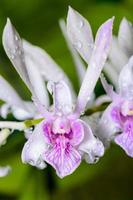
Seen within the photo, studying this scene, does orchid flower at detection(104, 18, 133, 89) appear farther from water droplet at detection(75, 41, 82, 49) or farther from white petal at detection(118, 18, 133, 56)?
water droplet at detection(75, 41, 82, 49)

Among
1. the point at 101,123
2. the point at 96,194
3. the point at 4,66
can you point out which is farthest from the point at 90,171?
the point at 101,123

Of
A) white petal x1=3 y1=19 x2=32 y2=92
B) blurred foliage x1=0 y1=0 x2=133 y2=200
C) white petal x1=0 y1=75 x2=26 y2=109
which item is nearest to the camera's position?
white petal x1=3 y1=19 x2=32 y2=92

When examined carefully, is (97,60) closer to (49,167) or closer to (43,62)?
(43,62)

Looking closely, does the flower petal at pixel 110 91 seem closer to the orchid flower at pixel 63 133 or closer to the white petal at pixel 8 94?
the orchid flower at pixel 63 133

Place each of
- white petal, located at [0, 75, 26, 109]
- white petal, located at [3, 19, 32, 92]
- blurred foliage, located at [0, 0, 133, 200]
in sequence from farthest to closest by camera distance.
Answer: blurred foliage, located at [0, 0, 133, 200]
white petal, located at [0, 75, 26, 109]
white petal, located at [3, 19, 32, 92]

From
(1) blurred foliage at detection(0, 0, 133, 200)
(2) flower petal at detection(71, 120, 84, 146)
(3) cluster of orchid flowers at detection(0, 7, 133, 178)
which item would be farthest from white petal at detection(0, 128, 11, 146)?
(1) blurred foliage at detection(0, 0, 133, 200)

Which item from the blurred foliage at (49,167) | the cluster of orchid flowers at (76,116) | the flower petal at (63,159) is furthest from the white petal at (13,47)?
the blurred foliage at (49,167)

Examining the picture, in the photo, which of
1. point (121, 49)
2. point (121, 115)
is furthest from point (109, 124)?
point (121, 49)
